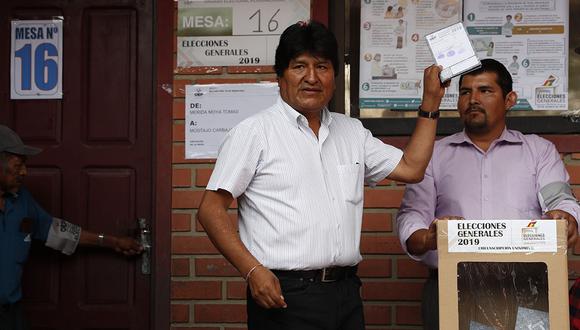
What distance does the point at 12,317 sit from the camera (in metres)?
4.09

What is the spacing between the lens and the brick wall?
425 centimetres

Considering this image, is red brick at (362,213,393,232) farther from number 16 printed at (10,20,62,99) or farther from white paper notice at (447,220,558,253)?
number 16 printed at (10,20,62,99)

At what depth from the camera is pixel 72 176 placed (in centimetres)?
448

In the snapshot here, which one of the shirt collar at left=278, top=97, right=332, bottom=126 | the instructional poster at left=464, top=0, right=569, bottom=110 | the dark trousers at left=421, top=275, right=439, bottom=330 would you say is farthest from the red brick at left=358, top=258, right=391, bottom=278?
the shirt collar at left=278, top=97, right=332, bottom=126

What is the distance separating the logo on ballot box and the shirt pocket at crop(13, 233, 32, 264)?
256cm

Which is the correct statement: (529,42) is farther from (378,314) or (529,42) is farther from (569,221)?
(378,314)

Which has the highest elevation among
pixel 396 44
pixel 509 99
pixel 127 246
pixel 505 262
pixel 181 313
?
pixel 396 44

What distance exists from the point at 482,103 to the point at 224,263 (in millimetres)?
1636

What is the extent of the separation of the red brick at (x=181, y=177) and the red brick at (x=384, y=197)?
93 cm

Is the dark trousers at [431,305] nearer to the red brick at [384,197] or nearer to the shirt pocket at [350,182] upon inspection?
the shirt pocket at [350,182]

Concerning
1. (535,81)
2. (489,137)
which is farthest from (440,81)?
(535,81)

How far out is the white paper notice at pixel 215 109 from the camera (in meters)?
4.26

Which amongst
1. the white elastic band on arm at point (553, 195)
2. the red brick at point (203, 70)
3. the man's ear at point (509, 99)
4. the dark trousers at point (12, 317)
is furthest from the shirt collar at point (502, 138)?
the dark trousers at point (12, 317)

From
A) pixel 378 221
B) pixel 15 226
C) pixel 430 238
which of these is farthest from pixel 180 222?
pixel 430 238
